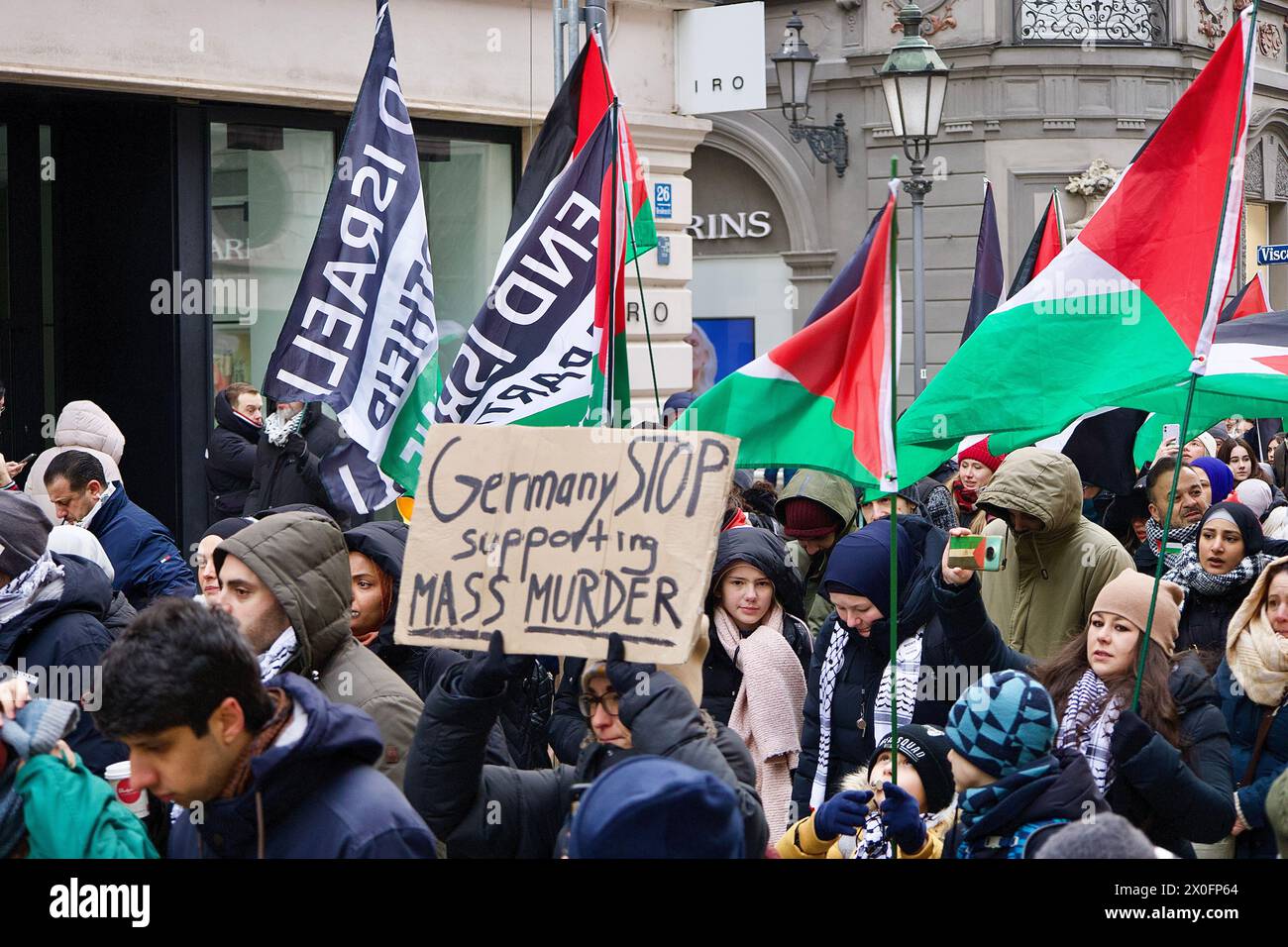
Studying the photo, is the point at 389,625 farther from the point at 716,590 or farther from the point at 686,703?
the point at 686,703

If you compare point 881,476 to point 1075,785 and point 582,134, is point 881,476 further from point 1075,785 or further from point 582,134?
point 582,134

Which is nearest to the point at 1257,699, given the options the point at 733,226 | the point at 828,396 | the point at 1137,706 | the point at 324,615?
the point at 1137,706

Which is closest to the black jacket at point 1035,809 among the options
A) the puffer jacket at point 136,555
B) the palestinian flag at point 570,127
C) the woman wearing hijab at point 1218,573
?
the woman wearing hijab at point 1218,573

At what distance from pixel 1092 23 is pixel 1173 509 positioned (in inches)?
589

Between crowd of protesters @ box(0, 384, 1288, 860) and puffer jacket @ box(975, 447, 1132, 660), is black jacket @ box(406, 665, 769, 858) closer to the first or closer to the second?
crowd of protesters @ box(0, 384, 1288, 860)

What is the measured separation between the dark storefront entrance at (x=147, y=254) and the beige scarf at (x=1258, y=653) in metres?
6.93

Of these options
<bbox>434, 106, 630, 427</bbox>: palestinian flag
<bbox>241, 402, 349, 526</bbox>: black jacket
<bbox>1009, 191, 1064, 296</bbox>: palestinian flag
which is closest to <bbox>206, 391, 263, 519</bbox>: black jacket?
<bbox>241, 402, 349, 526</bbox>: black jacket

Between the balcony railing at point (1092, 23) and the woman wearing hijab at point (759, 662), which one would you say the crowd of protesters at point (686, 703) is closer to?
the woman wearing hijab at point (759, 662)

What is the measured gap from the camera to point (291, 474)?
28.6 ft

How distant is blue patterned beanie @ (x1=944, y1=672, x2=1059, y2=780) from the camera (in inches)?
139

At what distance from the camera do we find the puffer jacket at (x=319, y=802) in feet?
9.07

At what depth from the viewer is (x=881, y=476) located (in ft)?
14.2

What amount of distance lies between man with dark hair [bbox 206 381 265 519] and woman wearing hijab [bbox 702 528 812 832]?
443 cm
